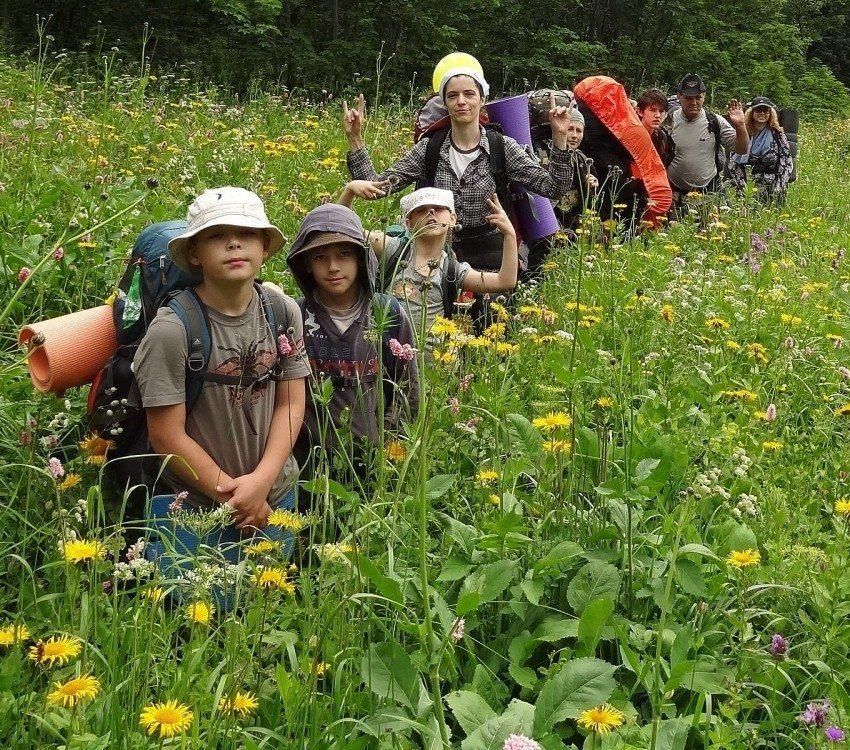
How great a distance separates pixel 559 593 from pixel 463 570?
0.30 metres

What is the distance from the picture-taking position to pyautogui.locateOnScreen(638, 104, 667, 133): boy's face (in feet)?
28.7

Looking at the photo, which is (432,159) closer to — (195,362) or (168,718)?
(195,362)

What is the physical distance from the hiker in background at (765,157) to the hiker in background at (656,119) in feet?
2.29

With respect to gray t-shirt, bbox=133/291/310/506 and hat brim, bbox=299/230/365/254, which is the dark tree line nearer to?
hat brim, bbox=299/230/365/254

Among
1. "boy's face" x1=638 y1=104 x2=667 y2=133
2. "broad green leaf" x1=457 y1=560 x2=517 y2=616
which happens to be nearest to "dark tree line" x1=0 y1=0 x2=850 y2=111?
"boy's face" x1=638 y1=104 x2=667 y2=133

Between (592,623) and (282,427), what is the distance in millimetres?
1360

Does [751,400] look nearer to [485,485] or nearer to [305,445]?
[485,485]

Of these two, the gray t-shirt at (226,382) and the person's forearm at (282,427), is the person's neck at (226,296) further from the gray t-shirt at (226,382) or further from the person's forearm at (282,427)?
the person's forearm at (282,427)

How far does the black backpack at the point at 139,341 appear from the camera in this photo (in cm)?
291

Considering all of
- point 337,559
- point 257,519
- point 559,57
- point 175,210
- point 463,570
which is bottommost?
point 257,519

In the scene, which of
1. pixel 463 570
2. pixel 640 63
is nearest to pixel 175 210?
pixel 463 570

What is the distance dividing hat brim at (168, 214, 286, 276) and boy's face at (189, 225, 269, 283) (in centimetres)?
4

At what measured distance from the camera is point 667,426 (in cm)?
312

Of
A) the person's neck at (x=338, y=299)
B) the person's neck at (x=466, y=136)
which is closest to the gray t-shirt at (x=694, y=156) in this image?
the person's neck at (x=466, y=136)
